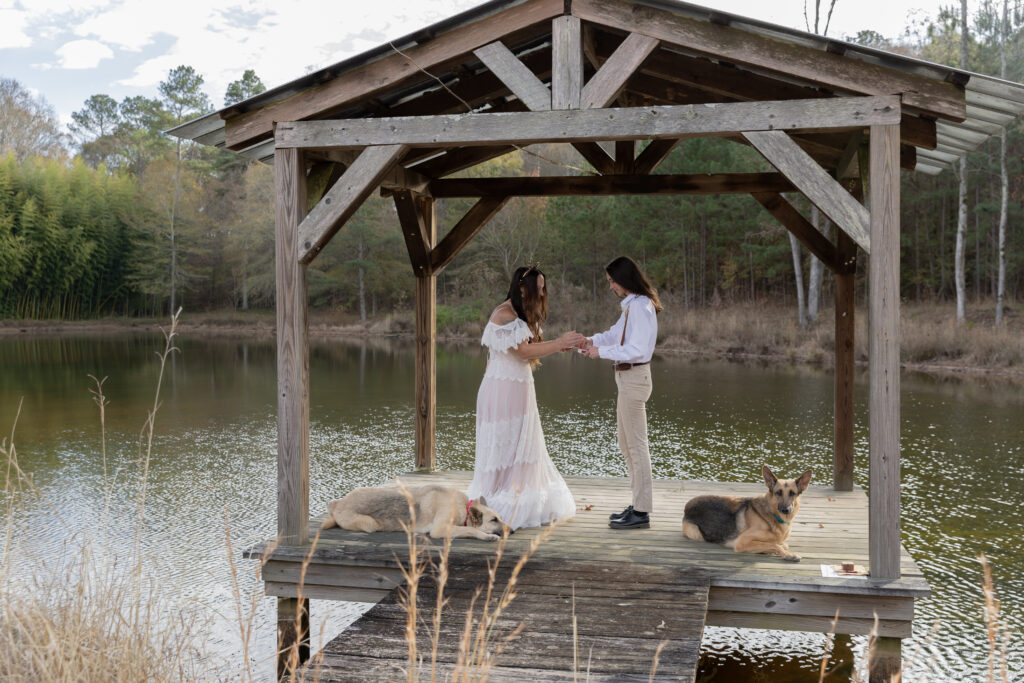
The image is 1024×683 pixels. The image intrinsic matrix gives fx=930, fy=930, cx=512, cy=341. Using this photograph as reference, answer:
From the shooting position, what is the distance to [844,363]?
7.11 meters

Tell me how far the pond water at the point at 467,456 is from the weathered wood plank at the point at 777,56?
8.47 feet

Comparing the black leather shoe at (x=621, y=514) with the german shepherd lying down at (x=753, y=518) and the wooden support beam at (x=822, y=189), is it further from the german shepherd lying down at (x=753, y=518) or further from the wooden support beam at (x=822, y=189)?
the wooden support beam at (x=822, y=189)

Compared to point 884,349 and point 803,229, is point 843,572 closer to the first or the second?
point 884,349

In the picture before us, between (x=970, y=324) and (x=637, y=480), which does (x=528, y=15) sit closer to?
(x=637, y=480)

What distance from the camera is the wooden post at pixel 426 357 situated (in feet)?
25.9

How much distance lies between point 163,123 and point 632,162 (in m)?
53.8

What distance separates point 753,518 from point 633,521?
2.82 feet

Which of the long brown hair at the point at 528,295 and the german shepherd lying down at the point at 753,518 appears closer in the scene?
the german shepherd lying down at the point at 753,518

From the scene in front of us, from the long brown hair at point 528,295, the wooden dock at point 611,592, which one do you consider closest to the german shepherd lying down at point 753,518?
the wooden dock at point 611,592

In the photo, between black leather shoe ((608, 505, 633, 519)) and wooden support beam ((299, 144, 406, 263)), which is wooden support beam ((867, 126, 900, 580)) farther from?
wooden support beam ((299, 144, 406, 263))

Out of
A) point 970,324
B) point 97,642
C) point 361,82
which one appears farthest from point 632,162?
point 970,324

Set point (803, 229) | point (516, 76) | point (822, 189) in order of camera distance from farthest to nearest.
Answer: point (803, 229)
point (516, 76)
point (822, 189)

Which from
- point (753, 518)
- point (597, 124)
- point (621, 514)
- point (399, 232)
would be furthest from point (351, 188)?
point (399, 232)

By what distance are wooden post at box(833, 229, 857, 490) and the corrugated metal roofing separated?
4.14 ft
